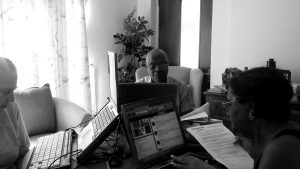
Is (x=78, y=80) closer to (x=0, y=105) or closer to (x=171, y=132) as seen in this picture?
(x=0, y=105)

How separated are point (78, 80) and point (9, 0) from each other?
1.28 meters

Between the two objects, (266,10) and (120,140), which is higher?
(266,10)

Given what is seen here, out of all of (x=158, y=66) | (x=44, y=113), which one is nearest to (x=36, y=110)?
(x=44, y=113)

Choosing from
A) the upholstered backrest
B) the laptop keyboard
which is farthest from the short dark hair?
the upholstered backrest

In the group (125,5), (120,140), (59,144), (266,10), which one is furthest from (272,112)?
(125,5)

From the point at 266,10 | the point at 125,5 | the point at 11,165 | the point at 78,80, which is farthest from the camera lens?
the point at 125,5

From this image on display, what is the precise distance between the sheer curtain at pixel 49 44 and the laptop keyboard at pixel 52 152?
2045mm

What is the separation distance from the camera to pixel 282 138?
2.74ft

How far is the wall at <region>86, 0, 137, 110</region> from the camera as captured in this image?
387 cm

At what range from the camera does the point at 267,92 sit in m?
0.90

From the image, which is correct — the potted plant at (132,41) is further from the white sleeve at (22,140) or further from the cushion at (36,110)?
the white sleeve at (22,140)

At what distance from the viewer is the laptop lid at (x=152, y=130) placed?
3.41 ft

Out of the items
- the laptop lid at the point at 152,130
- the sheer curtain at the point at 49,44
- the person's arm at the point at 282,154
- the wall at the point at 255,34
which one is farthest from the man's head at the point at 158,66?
the sheer curtain at the point at 49,44

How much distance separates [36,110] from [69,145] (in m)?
1.31
